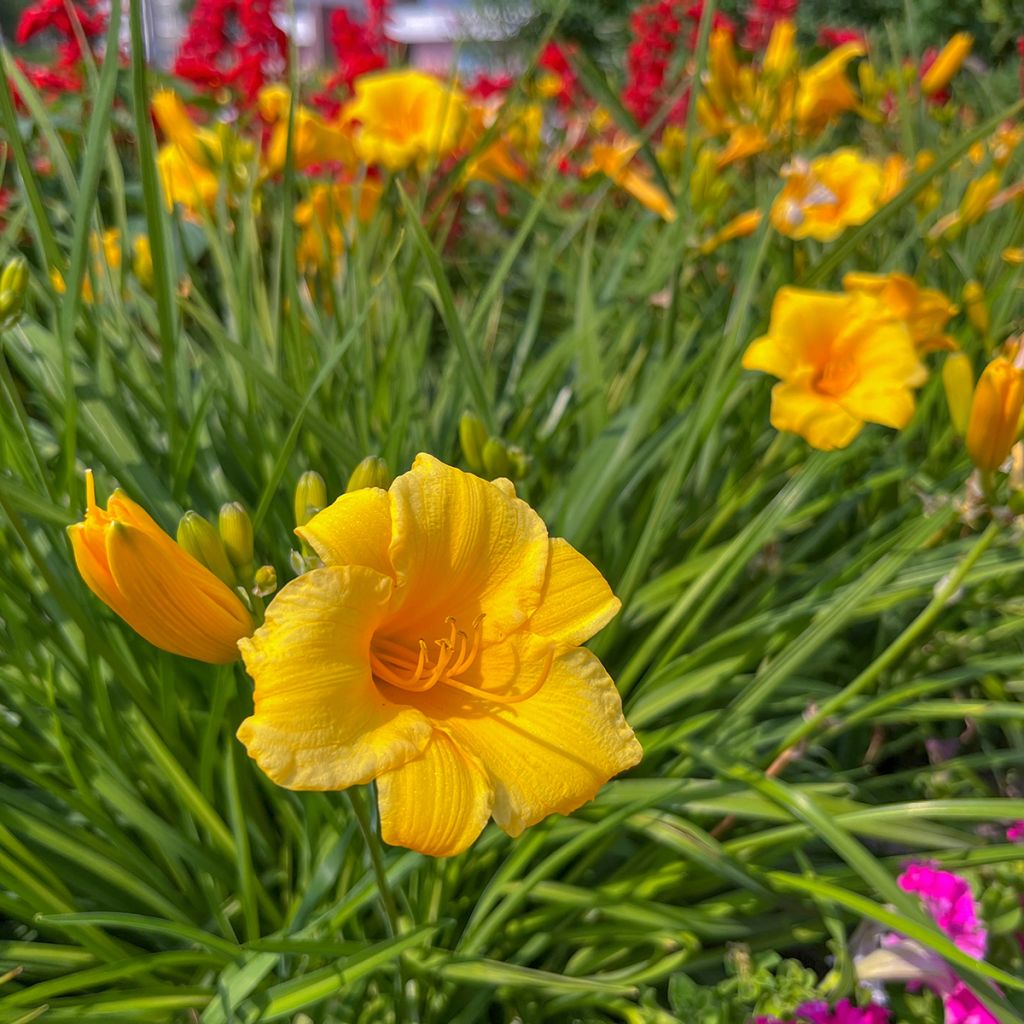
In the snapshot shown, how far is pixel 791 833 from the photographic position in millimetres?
959

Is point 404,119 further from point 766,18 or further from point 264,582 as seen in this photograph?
point 766,18

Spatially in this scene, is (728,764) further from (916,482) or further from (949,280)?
(949,280)

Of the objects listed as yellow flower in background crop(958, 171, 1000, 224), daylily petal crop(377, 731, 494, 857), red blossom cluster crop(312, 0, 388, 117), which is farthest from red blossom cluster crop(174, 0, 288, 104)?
daylily petal crop(377, 731, 494, 857)

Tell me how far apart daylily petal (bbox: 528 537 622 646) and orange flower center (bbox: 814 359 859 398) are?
23.1 inches

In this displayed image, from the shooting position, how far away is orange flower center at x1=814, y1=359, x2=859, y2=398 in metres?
1.11

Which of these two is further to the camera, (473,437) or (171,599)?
(473,437)

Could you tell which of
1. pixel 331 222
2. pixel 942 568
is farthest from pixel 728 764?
pixel 331 222

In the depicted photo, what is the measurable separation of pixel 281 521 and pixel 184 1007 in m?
0.50

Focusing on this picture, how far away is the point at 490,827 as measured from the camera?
975mm

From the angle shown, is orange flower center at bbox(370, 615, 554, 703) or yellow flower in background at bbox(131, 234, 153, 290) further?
yellow flower in background at bbox(131, 234, 153, 290)

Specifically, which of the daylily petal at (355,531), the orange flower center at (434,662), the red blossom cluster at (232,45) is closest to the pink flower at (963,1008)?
the orange flower center at (434,662)

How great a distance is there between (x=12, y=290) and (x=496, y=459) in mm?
456

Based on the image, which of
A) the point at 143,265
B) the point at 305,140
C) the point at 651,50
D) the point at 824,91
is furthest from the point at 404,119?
the point at 651,50

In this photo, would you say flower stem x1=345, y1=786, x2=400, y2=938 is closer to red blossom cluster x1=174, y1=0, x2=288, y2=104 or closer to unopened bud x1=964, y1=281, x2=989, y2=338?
unopened bud x1=964, y1=281, x2=989, y2=338
